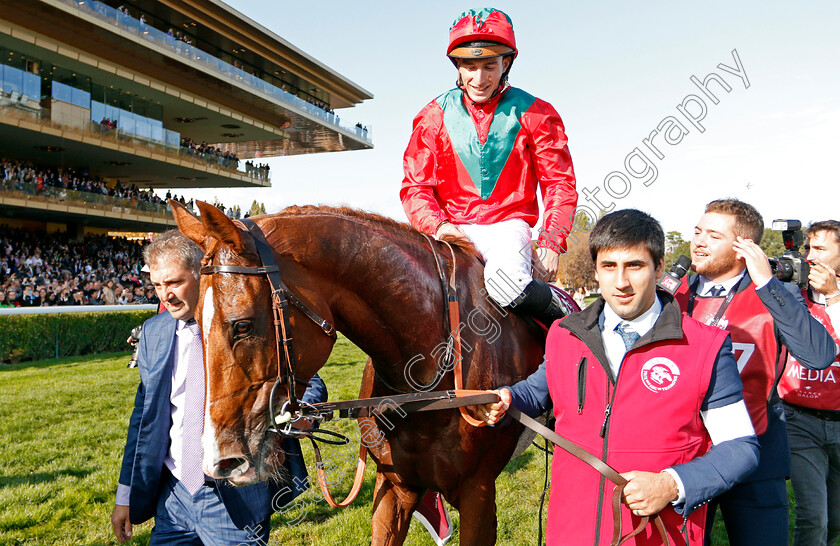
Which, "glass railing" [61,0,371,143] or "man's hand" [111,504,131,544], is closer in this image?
"man's hand" [111,504,131,544]

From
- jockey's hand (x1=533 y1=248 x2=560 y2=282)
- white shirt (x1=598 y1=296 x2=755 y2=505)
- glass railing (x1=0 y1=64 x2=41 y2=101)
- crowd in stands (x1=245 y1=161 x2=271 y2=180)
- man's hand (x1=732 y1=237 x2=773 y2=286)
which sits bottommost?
white shirt (x1=598 y1=296 x2=755 y2=505)

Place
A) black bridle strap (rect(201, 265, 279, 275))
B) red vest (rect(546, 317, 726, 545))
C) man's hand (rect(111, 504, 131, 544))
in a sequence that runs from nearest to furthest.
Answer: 1. red vest (rect(546, 317, 726, 545))
2. black bridle strap (rect(201, 265, 279, 275))
3. man's hand (rect(111, 504, 131, 544))

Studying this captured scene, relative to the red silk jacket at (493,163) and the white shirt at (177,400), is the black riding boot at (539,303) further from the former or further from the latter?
the white shirt at (177,400)

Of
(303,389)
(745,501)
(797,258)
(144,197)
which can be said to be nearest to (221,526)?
(303,389)

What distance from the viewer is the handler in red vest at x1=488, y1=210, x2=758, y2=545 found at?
154cm

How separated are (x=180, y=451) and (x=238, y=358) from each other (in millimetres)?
1008

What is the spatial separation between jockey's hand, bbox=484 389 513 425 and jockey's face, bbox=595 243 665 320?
1.57 ft

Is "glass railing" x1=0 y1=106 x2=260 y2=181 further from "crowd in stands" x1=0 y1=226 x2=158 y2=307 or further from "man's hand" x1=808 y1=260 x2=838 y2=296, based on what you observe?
"man's hand" x1=808 y1=260 x2=838 y2=296

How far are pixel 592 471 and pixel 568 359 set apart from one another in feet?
1.12

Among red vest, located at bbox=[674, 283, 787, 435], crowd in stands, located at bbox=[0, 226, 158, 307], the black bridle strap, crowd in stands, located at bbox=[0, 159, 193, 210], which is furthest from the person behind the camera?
crowd in stands, located at bbox=[0, 159, 193, 210]

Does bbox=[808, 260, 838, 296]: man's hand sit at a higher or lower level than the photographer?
higher

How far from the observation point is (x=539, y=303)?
246 centimetres

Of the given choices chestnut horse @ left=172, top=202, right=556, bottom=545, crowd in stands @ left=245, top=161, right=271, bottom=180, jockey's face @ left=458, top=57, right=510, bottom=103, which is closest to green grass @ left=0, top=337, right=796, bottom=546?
A: chestnut horse @ left=172, top=202, right=556, bottom=545

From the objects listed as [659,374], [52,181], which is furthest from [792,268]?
[52,181]
